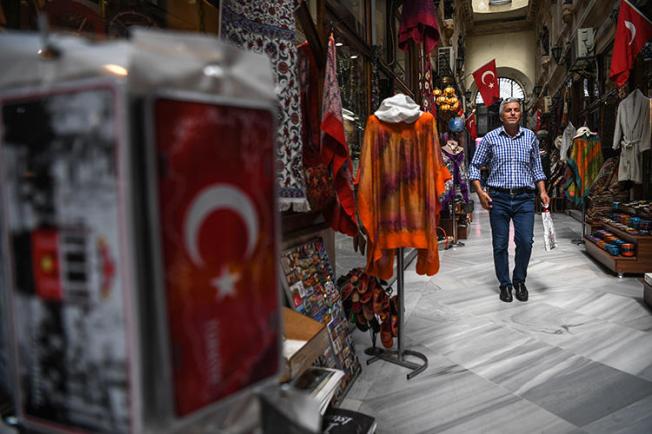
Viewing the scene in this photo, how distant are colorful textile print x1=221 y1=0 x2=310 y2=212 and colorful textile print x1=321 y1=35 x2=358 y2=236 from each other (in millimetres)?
168

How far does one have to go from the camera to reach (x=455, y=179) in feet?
25.8

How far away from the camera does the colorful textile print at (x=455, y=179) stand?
753cm

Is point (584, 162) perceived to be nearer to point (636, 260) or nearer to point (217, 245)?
point (636, 260)

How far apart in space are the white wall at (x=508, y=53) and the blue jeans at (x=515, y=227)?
75.7 feet

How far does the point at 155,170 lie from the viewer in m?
0.56

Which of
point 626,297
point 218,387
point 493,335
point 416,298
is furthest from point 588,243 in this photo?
point 218,387

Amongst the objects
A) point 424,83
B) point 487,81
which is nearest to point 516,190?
point 424,83

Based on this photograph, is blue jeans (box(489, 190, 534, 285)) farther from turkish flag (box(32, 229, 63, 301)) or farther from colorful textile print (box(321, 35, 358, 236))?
turkish flag (box(32, 229, 63, 301))

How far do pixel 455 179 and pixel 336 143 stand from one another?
5.68 metres

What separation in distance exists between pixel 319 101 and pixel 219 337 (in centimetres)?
249

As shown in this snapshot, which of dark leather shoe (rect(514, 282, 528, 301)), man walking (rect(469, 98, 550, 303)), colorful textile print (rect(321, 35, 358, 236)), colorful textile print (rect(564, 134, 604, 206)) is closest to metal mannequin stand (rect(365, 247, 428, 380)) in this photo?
colorful textile print (rect(321, 35, 358, 236))

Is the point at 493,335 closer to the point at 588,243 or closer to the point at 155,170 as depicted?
the point at 155,170

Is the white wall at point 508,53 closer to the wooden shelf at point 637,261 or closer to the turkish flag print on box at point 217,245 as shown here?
the wooden shelf at point 637,261

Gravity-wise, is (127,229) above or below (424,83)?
below
